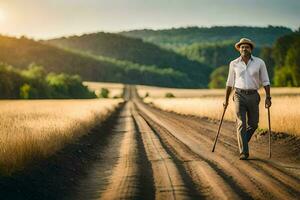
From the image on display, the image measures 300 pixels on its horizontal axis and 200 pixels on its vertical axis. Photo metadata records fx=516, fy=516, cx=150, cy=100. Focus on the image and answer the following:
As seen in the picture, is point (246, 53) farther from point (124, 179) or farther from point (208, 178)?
point (124, 179)

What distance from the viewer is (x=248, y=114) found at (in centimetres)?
1199

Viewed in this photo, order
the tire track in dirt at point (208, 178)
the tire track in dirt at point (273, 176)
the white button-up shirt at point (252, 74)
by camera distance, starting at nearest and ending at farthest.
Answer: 1. the tire track in dirt at point (208, 178)
2. the tire track in dirt at point (273, 176)
3. the white button-up shirt at point (252, 74)

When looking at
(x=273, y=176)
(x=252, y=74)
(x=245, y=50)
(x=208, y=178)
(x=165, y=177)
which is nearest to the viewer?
(x=208, y=178)

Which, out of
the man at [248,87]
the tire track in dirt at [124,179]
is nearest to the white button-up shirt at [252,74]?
the man at [248,87]

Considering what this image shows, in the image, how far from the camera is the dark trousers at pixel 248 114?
11852mm

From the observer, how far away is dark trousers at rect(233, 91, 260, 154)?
1185cm

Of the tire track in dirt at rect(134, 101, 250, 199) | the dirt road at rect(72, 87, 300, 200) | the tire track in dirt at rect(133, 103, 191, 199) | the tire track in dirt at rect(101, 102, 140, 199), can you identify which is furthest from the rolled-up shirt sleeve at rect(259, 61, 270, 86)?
the tire track in dirt at rect(101, 102, 140, 199)

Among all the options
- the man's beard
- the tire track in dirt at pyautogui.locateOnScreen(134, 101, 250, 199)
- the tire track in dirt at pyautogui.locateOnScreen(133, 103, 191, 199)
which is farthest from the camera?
the man's beard

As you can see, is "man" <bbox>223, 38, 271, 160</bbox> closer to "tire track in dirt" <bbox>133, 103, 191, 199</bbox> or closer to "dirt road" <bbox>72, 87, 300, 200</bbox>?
"dirt road" <bbox>72, 87, 300, 200</bbox>

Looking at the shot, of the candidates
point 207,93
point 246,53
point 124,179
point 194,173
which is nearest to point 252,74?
point 246,53

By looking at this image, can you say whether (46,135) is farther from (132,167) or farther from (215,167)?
(215,167)

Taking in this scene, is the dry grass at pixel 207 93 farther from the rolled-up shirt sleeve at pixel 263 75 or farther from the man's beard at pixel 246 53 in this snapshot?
the man's beard at pixel 246 53

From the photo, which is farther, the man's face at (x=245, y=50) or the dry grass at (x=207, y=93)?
the dry grass at (x=207, y=93)

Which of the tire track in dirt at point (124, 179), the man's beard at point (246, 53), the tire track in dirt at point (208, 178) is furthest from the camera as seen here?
the man's beard at point (246, 53)
